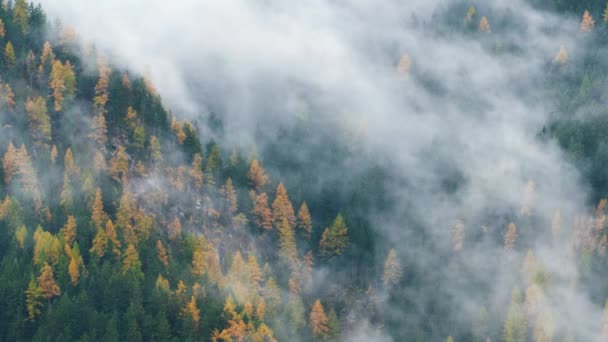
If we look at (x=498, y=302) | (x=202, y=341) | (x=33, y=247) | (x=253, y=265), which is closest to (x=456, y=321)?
(x=498, y=302)

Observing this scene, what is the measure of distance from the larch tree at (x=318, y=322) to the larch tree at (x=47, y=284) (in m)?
42.9

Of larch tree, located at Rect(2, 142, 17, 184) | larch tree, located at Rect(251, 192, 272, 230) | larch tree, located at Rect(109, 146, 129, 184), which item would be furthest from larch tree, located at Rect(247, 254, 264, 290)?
larch tree, located at Rect(2, 142, 17, 184)

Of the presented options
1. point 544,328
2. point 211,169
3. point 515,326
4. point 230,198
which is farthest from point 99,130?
point 544,328

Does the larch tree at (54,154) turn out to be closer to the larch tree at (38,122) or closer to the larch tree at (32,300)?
the larch tree at (38,122)

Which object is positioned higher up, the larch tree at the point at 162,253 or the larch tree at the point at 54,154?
the larch tree at the point at 54,154

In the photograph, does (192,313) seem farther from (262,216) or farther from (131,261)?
(262,216)

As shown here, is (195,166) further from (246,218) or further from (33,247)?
(33,247)

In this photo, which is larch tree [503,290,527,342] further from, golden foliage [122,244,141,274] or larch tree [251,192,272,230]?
golden foliage [122,244,141,274]

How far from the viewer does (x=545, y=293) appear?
18988 cm

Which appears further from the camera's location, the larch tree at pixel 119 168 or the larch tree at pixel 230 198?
the larch tree at pixel 230 198

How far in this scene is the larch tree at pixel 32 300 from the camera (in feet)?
494

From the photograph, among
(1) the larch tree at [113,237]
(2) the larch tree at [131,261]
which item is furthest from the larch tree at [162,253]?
(1) the larch tree at [113,237]

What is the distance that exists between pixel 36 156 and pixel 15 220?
1765cm

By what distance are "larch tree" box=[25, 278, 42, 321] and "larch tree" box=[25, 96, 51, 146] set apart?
3785 centimetres
